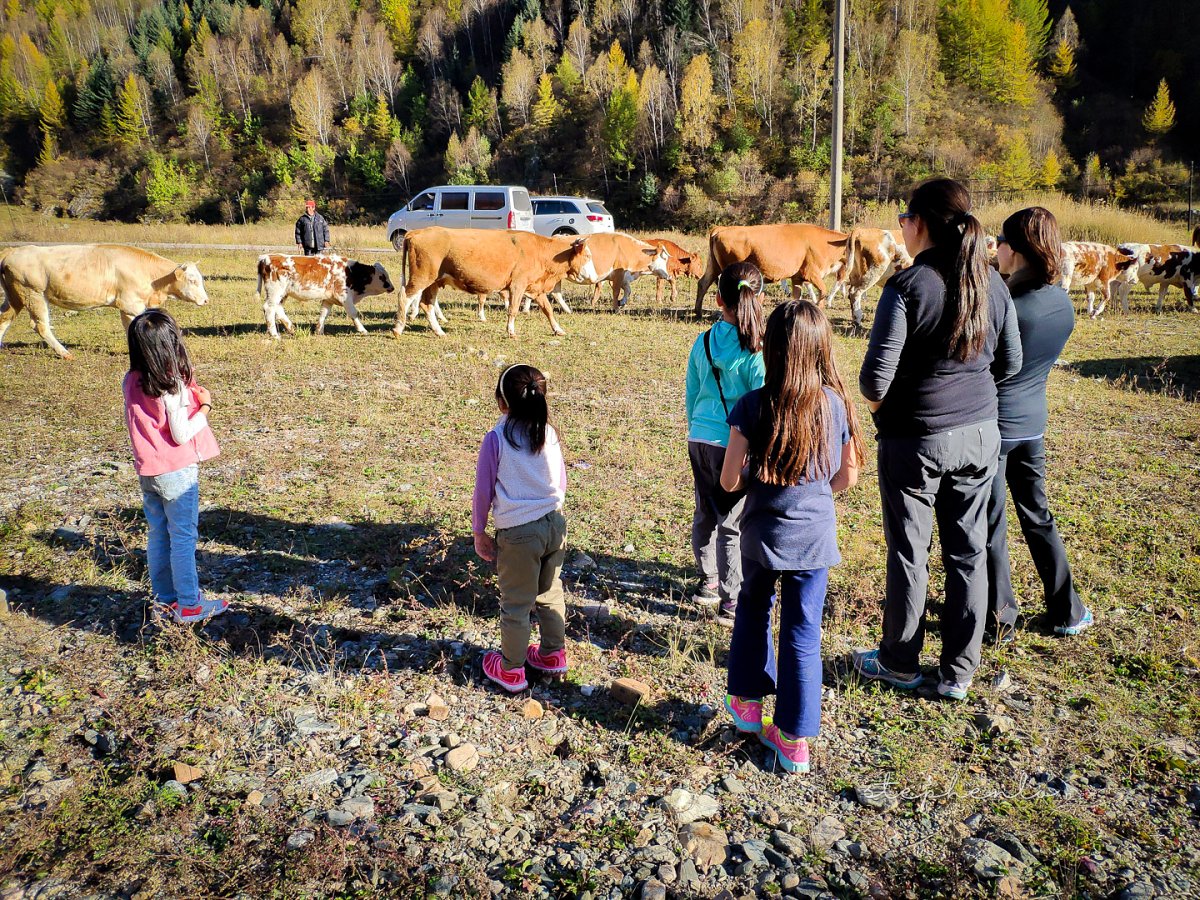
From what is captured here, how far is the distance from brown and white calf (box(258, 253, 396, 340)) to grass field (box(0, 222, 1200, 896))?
421 centimetres

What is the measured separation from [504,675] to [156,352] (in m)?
2.31

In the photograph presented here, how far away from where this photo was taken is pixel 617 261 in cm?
1519

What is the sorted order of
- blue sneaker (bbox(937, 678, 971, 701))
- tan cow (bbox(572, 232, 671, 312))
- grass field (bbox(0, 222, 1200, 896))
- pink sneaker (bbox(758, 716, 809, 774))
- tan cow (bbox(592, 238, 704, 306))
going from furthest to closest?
tan cow (bbox(592, 238, 704, 306))
tan cow (bbox(572, 232, 671, 312))
blue sneaker (bbox(937, 678, 971, 701))
pink sneaker (bbox(758, 716, 809, 774))
grass field (bbox(0, 222, 1200, 896))

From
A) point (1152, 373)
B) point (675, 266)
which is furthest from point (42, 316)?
point (1152, 373)

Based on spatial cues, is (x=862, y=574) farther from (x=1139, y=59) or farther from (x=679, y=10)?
(x=679, y=10)

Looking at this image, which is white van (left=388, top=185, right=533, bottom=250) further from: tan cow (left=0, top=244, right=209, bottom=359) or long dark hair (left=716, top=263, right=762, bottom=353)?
long dark hair (left=716, top=263, right=762, bottom=353)

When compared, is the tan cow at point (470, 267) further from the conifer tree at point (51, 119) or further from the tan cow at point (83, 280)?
the conifer tree at point (51, 119)

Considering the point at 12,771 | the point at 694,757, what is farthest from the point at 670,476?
the point at 12,771

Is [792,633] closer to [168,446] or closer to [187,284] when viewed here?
[168,446]

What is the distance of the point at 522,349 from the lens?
11289 millimetres

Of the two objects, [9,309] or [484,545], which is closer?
[484,545]

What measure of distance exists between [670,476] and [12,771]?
15.2ft

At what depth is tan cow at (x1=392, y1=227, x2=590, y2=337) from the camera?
12.1m

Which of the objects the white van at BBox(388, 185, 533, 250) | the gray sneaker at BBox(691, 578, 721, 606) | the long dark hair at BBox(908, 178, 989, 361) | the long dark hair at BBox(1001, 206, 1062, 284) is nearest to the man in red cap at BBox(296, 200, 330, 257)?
the white van at BBox(388, 185, 533, 250)
